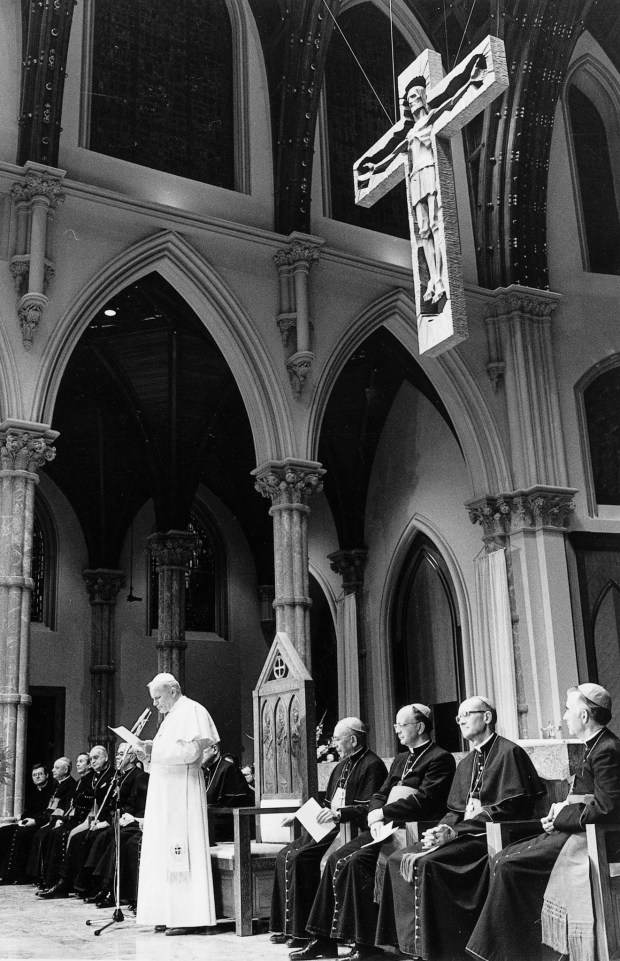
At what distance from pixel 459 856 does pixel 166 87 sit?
10059mm

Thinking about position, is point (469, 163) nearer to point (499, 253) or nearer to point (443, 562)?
point (499, 253)

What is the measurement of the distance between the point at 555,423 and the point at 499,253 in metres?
2.37

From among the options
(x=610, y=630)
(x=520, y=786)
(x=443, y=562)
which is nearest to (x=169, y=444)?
(x=443, y=562)

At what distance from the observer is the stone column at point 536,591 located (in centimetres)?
1227

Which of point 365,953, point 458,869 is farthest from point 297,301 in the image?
point 458,869

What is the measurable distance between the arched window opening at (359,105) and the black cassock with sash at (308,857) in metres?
8.24

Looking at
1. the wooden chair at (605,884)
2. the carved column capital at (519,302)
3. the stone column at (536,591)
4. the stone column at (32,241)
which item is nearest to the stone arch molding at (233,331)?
the stone column at (32,241)

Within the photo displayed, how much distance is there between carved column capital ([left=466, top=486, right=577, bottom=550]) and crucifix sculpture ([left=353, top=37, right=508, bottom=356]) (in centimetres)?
619

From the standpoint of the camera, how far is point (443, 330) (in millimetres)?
6465

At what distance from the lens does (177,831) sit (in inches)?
258

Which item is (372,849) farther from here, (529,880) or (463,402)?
(463,402)

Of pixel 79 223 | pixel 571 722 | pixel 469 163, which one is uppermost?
pixel 469 163

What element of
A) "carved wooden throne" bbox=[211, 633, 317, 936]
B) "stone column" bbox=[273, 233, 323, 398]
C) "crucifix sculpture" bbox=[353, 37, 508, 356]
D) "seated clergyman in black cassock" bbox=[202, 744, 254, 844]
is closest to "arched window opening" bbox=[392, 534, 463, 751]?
"stone column" bbox=[273, 233, 323, 398]

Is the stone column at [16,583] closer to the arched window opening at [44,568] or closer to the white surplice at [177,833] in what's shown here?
the white surplice at [177,833]
